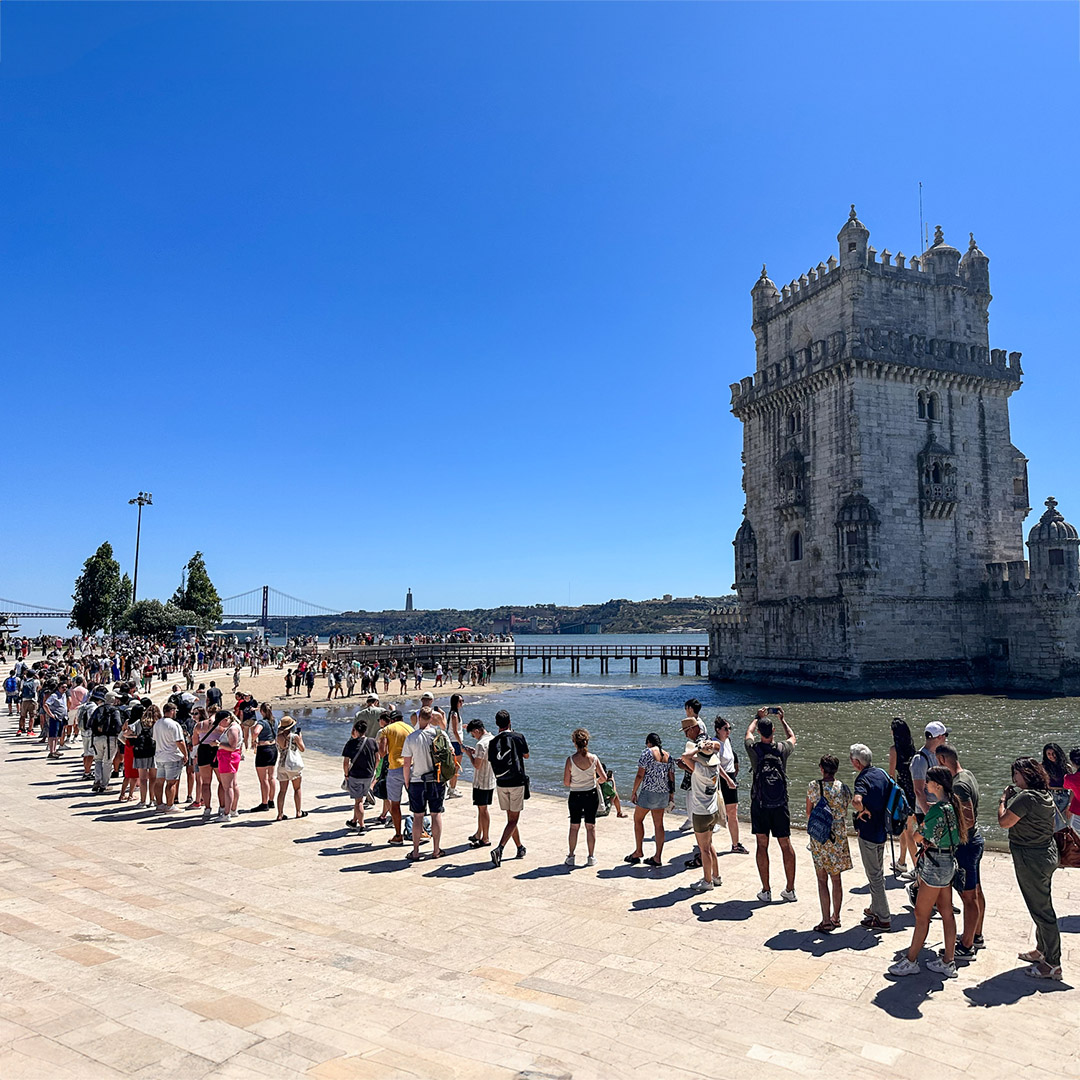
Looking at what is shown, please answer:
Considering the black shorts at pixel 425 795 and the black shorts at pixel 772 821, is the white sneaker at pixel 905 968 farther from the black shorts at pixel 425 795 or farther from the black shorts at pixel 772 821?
the black shorts at pixel 425 795

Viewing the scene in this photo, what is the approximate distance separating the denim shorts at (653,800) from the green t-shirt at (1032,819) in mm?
3942

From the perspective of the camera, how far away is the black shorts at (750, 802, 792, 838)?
312 inches

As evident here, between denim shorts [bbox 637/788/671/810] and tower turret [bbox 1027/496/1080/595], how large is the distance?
40.6 metres

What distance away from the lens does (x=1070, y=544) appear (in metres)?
41.1

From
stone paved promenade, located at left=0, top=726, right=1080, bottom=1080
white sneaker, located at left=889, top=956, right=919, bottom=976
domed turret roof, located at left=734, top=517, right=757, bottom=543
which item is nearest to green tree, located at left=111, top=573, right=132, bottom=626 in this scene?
domed turret roof, located at left=734, top=517, right=757, bottom=543

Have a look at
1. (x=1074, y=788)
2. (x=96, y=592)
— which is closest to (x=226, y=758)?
(x=1074, y=788)

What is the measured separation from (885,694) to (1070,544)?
12.3m

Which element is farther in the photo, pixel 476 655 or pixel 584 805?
pixel 476 655

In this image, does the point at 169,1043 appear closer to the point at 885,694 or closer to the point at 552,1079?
the point at 552,1079

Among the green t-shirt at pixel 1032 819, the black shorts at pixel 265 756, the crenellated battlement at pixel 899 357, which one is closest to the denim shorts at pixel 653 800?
the green t-shirt at pixel 1032 819

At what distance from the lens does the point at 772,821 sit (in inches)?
314

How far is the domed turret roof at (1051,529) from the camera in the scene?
41.3 metres

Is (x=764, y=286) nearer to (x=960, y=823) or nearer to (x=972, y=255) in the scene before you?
(x=972, y=255)

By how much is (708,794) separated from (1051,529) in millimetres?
41815
